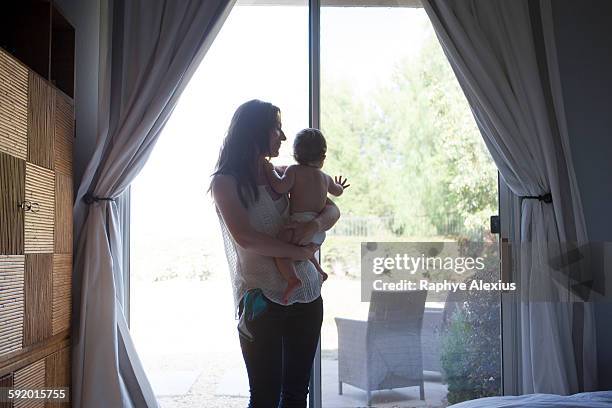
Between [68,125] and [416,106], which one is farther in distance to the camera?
[416,106]

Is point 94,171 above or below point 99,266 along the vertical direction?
above

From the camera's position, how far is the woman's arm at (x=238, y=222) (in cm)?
202

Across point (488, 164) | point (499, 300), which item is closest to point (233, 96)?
point (488, 164)

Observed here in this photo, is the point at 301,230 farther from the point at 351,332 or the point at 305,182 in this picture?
the point at 351,332

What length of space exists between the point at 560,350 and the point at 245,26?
88.0 inches

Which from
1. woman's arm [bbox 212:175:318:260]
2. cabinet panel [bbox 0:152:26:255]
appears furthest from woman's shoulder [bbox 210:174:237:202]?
cabinet panel [bbox 0:152:26:255]

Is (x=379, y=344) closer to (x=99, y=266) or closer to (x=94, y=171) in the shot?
(x=99, y=266)

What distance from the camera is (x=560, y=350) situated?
10.2 feet

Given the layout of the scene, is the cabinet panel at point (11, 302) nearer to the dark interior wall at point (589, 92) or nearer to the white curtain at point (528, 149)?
the white curtain at point (528, 149)

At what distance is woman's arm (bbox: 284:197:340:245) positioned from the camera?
219cm

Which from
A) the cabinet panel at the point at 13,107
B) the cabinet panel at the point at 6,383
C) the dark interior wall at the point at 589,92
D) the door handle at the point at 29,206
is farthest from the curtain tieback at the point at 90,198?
the dark interior wall at the point at 589,92

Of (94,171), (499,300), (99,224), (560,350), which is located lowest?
(560,350)

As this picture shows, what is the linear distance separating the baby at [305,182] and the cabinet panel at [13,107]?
83 cm

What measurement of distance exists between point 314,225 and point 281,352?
0.45 meters
